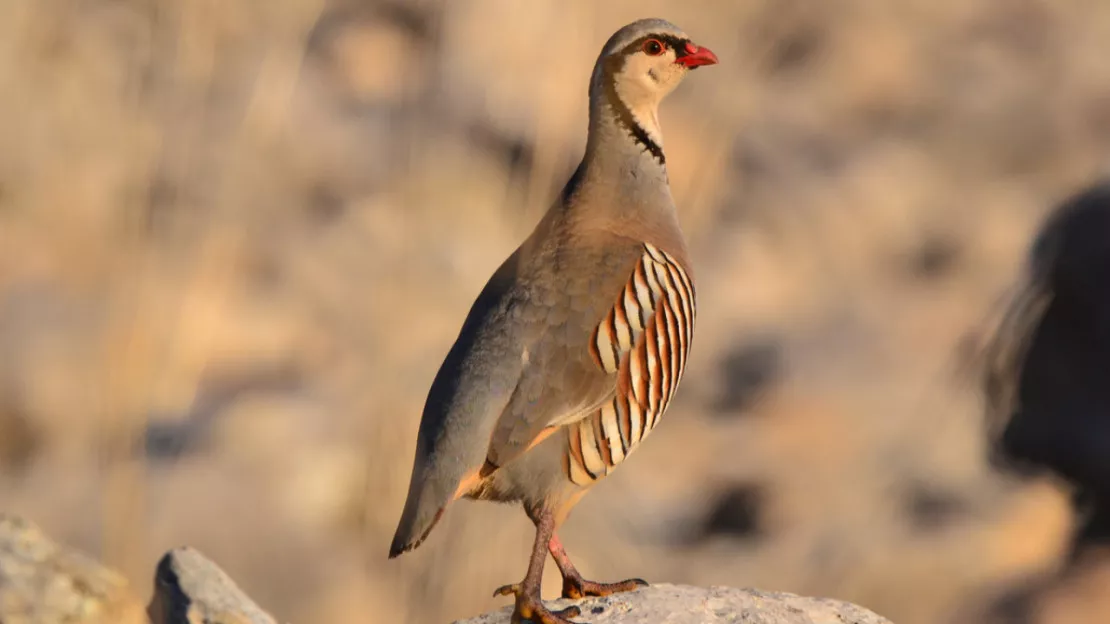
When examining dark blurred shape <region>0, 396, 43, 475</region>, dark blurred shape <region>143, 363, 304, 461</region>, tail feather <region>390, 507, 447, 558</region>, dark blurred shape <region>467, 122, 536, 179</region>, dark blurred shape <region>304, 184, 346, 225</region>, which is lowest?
tail feather <region>390, 507, 447, 558</region>

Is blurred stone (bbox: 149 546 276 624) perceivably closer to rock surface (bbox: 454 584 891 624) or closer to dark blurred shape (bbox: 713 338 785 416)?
rock surface (bbox: 454 584 891 624)

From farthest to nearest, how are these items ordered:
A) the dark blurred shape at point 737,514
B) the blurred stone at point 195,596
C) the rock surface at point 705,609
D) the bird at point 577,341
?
the dark blurred shape at point 737,514 < the blurred stone at point 195,596 < the rock surface at point 705,609 < the bird at point 577,341

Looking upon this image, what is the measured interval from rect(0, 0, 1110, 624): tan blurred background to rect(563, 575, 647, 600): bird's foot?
1.22 m

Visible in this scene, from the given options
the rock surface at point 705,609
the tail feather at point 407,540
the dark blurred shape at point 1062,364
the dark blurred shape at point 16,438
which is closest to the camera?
the tail feather at point 407,540

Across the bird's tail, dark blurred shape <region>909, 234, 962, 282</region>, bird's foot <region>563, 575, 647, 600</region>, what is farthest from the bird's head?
dark blurred shape <region>909, 234, 962, 282</region>

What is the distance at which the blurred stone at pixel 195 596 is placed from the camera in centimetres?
385

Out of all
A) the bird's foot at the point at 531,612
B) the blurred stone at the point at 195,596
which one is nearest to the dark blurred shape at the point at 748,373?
the blurred stone at the point at 195,596

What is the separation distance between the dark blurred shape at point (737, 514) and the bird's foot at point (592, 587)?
334cm

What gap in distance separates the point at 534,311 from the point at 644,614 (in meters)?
0.74

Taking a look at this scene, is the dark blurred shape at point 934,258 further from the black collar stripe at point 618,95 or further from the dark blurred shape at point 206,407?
the black collar stripe at point 618,95

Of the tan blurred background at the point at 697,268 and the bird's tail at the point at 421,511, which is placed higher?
the tan blurred background at the point at 697,268

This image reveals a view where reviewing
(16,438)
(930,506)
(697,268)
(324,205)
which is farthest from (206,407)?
(930,506)

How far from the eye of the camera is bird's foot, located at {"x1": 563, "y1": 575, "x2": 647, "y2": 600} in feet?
11.3

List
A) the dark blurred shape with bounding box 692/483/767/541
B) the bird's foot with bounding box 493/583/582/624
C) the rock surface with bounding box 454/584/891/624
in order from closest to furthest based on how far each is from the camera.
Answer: the bird's foot with bounding box 493/583/582/624
the rock surface with bounding box 454/584/891/624
the dark blurred shape with bounding box 692/483/767/541
